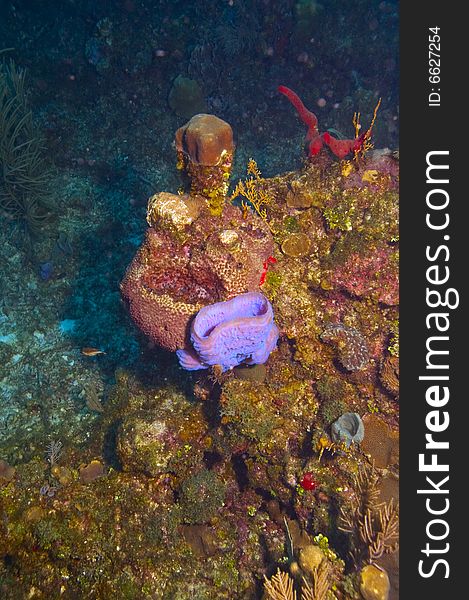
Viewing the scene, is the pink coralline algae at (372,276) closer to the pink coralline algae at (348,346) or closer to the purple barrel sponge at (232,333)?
the pink coralline algae at (348,346)

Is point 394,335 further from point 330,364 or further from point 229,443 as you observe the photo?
point 229,443

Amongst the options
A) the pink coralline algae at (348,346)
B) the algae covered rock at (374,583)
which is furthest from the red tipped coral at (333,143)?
the algae covered rock at (374,583)

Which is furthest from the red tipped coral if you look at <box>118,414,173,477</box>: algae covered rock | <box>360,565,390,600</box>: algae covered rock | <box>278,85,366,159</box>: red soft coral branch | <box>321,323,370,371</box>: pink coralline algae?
<box>360,565,390,600</box>: algae covered rock

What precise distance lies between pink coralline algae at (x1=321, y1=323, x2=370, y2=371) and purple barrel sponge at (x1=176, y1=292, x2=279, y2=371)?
2.71 ft

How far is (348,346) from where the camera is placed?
4.50m

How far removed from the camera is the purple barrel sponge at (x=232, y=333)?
3547 mm

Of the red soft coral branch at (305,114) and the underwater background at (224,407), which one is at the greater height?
the red soft coral branch at (305,114)

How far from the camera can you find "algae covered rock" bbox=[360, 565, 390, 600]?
368 cm

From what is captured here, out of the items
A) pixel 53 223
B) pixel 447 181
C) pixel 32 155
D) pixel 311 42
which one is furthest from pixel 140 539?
pixel 311 42

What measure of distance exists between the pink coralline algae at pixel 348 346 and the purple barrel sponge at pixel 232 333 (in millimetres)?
825

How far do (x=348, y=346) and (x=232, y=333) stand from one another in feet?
5.28

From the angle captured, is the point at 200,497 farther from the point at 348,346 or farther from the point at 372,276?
the point at 372,276

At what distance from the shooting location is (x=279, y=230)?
4.85 meters

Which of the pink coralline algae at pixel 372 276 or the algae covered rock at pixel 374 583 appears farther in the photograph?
the pink coralline algae at pixel 372 276
